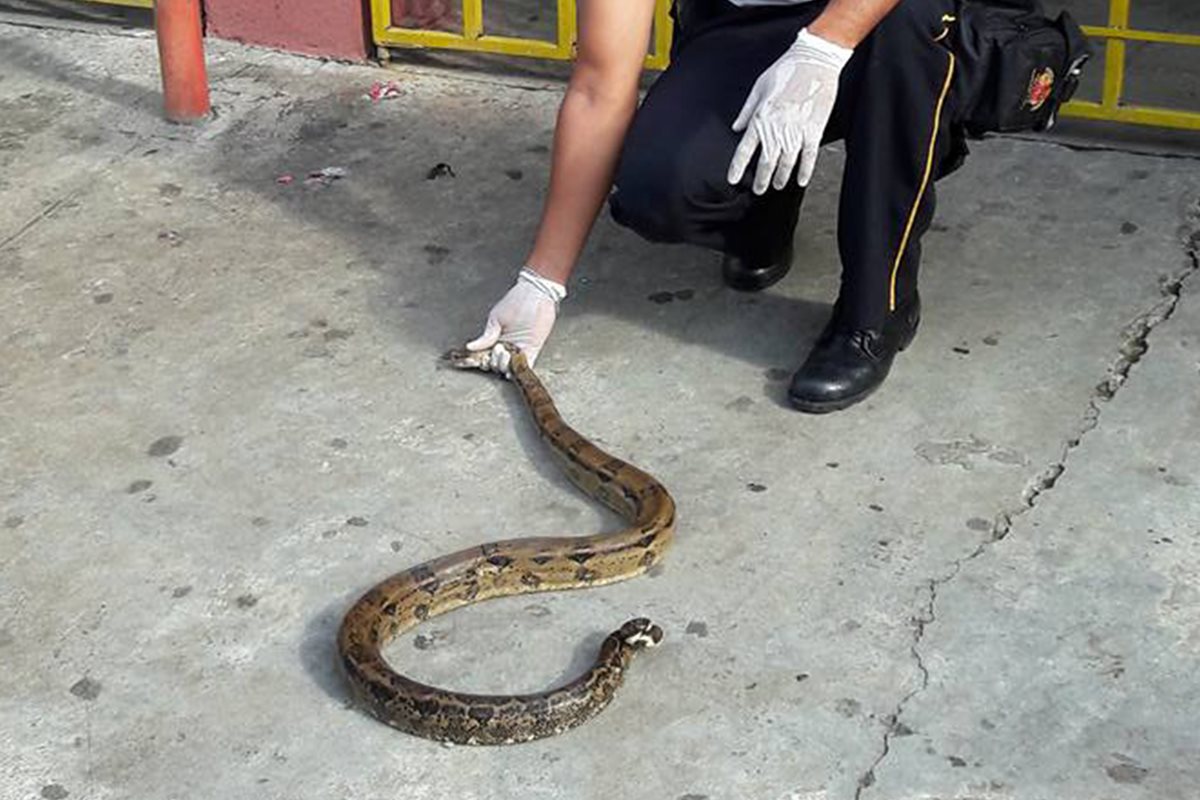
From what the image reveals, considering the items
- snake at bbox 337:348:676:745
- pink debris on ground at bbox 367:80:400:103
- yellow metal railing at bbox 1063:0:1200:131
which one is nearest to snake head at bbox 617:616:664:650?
snake at bbox 337:348:676:745

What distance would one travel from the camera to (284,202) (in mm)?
5664

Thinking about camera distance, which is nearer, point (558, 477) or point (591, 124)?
point (558, 477)

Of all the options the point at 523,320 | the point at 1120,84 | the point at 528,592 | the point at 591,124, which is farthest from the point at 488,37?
the point at 528,592

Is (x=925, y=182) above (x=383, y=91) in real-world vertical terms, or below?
above

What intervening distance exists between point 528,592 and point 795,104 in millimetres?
1206

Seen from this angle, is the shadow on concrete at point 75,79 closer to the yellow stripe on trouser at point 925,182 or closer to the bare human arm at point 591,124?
the bare human arm at point 591,124

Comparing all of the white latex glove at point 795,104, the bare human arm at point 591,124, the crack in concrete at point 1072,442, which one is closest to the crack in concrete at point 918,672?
the crack in concrete at point 1072,442

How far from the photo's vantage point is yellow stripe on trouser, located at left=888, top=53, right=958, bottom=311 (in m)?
4.52

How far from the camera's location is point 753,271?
5.07m

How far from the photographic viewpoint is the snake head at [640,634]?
383 cm

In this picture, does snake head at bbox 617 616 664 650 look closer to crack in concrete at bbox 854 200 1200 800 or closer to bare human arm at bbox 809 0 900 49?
crack in concrete at bbox 854 200 1200 800

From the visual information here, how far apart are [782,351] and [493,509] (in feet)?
2.95

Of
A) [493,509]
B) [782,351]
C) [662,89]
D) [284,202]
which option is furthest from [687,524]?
[284,202]

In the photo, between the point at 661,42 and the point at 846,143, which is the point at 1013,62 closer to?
the point at 846,143
